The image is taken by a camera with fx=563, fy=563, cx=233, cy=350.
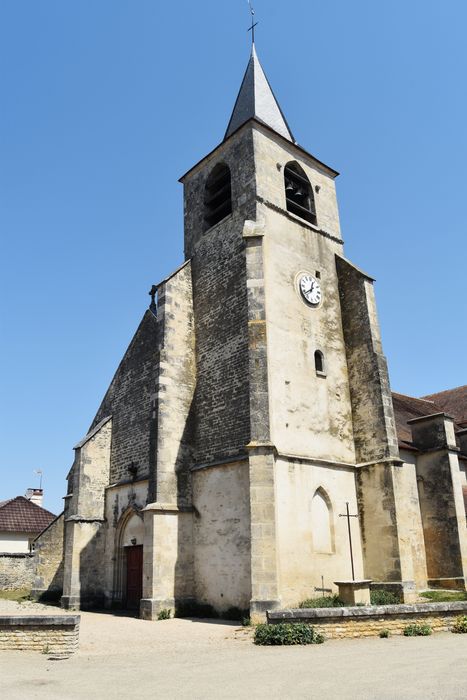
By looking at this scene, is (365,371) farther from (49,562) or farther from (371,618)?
(49,562)

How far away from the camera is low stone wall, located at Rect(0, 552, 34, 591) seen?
973 inches

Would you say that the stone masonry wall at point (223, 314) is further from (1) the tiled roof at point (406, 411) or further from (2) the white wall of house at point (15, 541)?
(2) the white wall of house at point (15, 541)

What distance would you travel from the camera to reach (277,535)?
45.1 ft

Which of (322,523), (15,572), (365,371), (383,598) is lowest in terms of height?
(383,598)

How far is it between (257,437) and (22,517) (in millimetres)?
23834

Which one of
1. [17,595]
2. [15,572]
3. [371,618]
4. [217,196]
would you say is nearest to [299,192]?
Answer: [217,196]

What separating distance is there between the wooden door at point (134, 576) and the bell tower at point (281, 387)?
3062mm

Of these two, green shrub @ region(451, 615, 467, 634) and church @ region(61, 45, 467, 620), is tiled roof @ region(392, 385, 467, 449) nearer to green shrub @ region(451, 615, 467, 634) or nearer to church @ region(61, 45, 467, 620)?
church @ region(61, 45, 467, 620)

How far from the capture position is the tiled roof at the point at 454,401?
2789 cm

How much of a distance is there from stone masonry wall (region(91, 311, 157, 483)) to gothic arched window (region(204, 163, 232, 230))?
14.0ft

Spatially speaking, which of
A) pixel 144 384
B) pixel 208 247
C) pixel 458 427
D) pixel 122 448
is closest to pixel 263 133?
pixel 208 247

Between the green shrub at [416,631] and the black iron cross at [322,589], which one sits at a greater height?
the black iron cross at [322,589]

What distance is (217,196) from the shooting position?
20.4 meters

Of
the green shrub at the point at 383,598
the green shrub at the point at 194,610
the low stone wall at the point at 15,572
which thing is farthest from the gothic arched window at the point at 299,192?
the low stone wall at the point at 15,572
